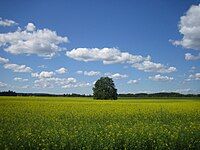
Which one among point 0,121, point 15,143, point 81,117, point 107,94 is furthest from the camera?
point 107,94

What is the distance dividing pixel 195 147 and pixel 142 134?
6.98 feet

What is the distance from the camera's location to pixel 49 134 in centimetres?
1336

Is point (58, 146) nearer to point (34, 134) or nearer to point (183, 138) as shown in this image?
point (34, 134)

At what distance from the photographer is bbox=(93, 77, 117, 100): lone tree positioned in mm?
91844

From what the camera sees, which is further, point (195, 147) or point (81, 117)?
point (81, 117)

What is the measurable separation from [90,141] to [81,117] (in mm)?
9624

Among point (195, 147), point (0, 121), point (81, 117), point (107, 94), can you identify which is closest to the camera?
point (195, 147)

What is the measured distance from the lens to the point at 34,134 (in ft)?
44.0

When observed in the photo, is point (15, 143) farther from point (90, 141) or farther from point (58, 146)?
point (90, 141)

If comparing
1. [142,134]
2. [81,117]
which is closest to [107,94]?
[81,117]

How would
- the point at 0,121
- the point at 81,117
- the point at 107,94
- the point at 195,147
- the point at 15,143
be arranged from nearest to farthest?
the point at 15,143 < the point at 195,147 < the point at 0,121 < the point at 81,117 < the point at 107,94

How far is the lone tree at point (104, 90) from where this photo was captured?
301ft

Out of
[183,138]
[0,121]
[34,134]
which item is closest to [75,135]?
[34,134]

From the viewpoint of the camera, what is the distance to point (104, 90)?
9225 cm
